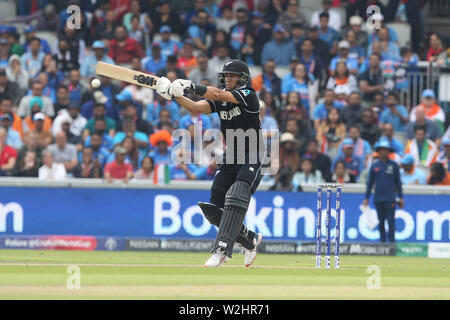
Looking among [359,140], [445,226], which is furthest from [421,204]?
[359,140]

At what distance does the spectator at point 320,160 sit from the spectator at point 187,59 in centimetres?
313

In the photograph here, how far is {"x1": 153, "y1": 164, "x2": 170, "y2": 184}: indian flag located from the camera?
1559 centimetres

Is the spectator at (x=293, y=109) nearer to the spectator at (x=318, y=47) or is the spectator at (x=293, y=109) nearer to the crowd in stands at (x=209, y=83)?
the crowd in stands at (x=209, y=83)

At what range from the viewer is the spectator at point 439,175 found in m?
16.1

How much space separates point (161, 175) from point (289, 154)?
2070 millimetres

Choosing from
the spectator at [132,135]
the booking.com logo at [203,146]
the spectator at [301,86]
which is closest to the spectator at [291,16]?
the spectator at [301,86]

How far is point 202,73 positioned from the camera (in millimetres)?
17625

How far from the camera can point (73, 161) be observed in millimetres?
16141

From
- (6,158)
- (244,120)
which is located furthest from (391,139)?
(244,120)

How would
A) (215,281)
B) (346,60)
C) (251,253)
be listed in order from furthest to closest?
(346,60) → (251,253) → (215,281)

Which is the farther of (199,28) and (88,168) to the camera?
(199,28)

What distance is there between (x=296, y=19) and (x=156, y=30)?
8.81 feet

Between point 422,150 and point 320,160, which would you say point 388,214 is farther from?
point 422,150

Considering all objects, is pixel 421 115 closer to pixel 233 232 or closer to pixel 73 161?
pixel 73 161
